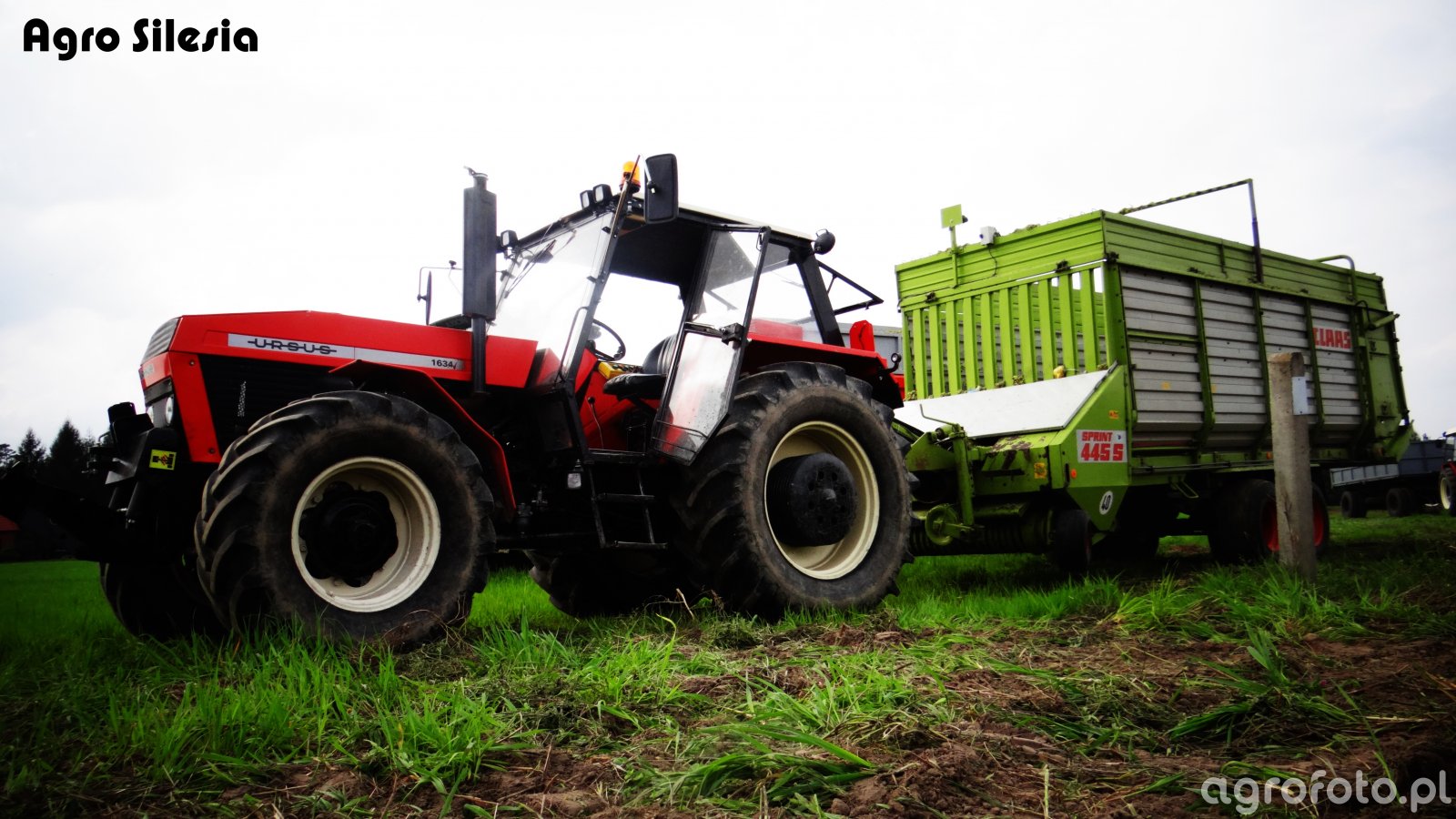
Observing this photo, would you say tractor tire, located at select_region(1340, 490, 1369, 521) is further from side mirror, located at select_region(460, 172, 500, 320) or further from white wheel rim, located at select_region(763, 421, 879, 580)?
side mirror, located at select_region(460, 172, 500, 320)

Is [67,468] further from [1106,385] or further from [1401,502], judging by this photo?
[1401,502]

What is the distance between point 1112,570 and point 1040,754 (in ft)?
17.2

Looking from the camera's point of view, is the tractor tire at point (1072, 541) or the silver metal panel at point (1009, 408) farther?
the silver metal panel at point (1009, 408)

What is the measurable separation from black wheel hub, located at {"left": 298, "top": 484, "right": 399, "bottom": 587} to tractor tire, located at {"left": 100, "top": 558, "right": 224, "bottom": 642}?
104 centimetres

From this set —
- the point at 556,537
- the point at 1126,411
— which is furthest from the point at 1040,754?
the point at 1126,411

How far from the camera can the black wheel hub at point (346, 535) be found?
138 inches

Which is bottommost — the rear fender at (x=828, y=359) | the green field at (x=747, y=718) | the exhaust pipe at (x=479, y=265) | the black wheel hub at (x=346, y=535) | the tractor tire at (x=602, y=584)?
the green field at (x=747, y=718)

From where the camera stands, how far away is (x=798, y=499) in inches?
180

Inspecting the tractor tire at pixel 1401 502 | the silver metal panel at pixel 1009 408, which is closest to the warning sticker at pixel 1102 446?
the silver metal panel at pixel 1009 408

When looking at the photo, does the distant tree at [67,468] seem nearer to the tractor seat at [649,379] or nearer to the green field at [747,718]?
the green field at [747,718]

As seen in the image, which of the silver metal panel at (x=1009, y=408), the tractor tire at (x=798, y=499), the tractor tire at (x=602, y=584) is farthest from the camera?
the silver metal panel at (x=1009, y=408)

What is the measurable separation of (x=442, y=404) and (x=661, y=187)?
1350 mm

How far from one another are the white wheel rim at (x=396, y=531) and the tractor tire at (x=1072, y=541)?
378 centimetres

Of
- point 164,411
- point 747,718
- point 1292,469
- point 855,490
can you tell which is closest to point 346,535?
point 164,411
